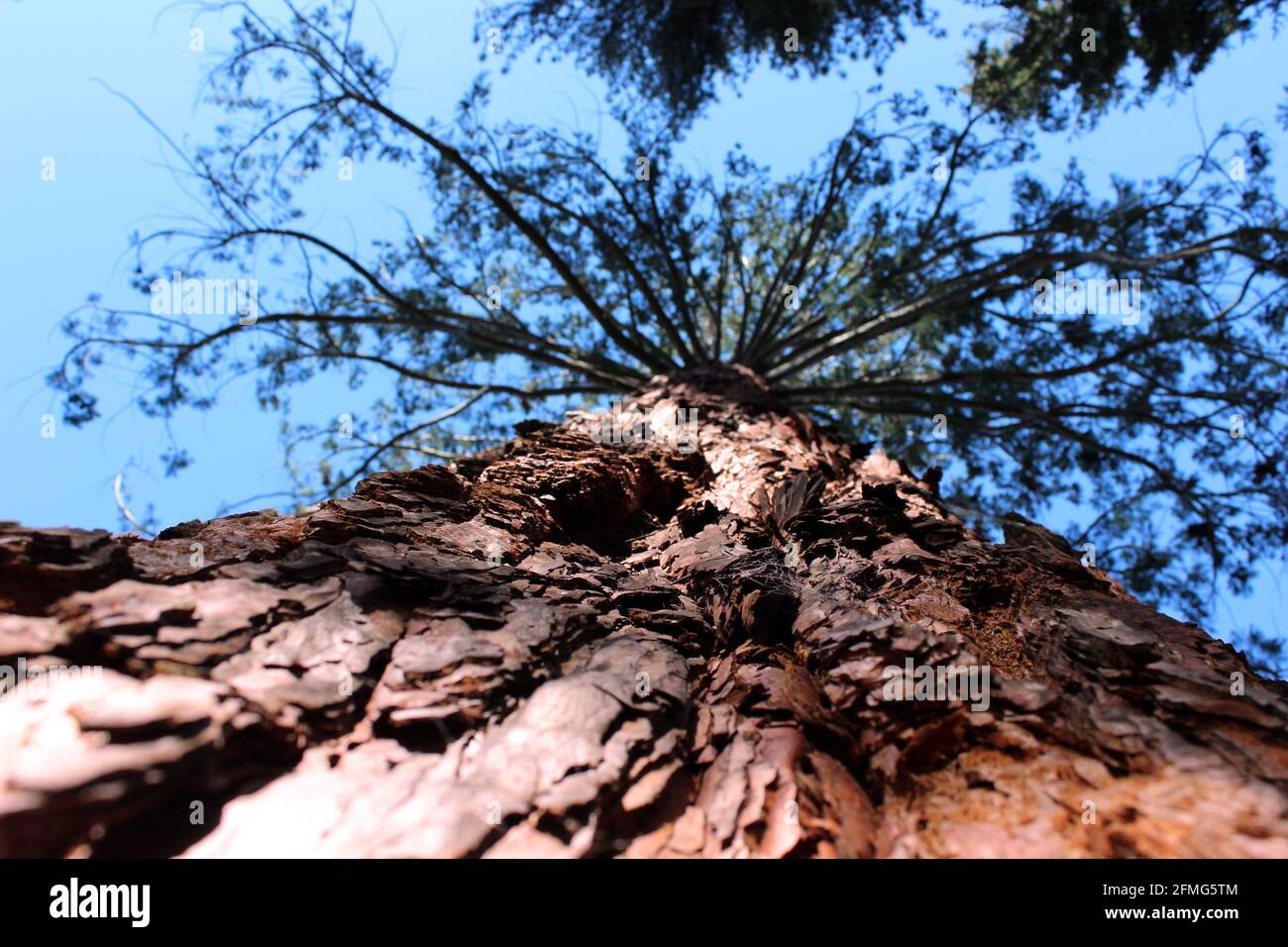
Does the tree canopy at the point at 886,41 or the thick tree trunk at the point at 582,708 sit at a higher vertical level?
the tree canopy at the point at 886,41

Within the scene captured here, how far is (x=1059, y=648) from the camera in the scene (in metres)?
1.37

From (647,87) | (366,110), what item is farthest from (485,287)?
(647,87)

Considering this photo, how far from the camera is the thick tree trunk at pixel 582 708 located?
35.7 inches

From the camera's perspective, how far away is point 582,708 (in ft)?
3.74

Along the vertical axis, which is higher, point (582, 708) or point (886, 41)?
point (886, 41)

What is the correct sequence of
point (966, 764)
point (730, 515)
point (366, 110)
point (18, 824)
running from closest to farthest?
1. point (18, 824)
2. point (966, 764)
3. point (730, 515)
4. point (366, 110)

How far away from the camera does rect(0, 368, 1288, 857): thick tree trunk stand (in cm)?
91

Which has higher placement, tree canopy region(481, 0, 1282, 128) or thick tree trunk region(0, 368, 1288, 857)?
tree canopy region(481, 0, 1282, 128)

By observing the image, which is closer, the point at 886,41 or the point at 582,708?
the point at 582,708

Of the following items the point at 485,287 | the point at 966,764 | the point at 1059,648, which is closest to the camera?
the point at 966,764

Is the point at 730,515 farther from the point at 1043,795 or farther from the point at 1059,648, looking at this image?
the point at 1043,795

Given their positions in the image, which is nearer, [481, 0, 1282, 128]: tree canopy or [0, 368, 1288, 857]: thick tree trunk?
[0, 368, 1288, 857]: thick tree trunk

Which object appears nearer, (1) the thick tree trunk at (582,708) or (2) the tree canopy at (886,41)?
(1) the thick tree trunk at (582,708)
